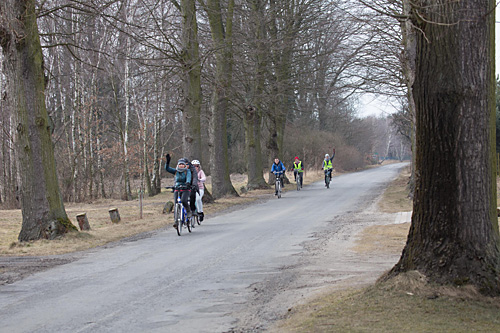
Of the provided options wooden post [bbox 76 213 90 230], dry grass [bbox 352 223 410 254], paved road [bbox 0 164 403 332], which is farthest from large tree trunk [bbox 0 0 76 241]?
dry grass [bbox 352 223 410 254]

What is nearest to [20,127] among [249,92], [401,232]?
[401,232]

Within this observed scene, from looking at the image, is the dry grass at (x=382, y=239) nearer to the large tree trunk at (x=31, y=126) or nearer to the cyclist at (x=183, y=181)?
the cyclist at (x=183, y=181)

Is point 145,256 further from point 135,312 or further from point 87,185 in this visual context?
point 87,185

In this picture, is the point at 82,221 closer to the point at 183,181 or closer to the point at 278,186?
the point at 183,181

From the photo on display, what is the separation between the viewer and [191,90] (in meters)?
23.6

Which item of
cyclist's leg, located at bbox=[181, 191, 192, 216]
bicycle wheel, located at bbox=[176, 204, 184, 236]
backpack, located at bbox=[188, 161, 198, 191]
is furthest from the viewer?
backpack, located at bbox=[188, 161, 198, 191]

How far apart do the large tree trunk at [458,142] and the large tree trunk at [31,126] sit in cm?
1014

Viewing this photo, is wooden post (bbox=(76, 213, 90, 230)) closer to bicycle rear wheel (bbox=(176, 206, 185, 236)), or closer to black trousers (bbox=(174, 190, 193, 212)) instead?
black trousers (bbox=(174, 190, 193, 212))

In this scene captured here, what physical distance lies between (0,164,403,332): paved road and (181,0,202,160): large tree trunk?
9453 mm

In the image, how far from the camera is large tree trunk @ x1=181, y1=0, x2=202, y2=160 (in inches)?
909

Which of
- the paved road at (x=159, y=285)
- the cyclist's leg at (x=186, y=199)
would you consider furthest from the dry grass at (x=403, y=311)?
the cyclist's leg at (x=186, y=199)

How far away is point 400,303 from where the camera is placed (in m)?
5.89

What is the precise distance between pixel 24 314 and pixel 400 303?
4158 mm

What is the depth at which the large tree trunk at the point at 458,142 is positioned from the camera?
614 centimetres
